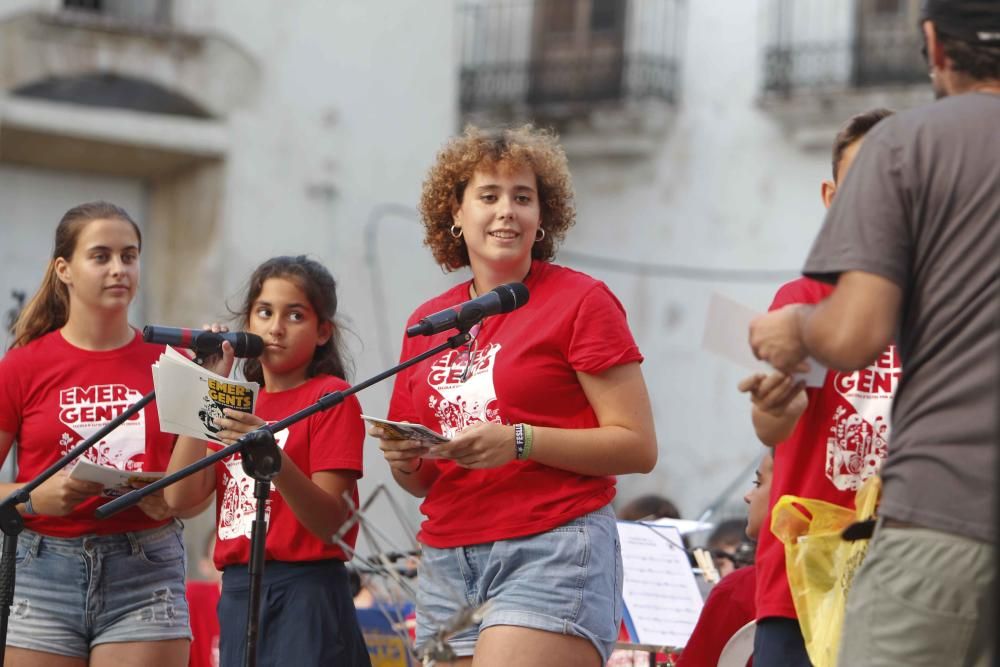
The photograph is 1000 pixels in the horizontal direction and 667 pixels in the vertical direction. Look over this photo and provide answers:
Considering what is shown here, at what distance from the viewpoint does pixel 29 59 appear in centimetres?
1070

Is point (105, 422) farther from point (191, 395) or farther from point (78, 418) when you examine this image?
point (191, 395)

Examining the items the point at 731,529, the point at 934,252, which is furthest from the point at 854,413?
the point at 731,529

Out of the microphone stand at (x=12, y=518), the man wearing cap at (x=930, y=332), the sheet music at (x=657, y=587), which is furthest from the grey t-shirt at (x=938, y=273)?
the sheet music at (x=657, y=587)

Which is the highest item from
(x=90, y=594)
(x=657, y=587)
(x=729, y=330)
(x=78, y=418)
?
(x=729, y=330)

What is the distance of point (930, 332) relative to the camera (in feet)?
8.98

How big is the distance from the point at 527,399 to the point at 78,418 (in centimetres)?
154

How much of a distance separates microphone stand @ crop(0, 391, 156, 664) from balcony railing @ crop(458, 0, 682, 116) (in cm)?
1123

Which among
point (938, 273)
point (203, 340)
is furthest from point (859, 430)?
point (203, 340)

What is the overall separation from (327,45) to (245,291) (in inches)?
299

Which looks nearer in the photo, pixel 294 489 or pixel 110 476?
pixel 294 489

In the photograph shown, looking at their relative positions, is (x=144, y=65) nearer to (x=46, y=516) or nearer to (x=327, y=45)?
(x=327, y=45)

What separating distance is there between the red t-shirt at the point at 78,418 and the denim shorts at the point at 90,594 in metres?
0.05

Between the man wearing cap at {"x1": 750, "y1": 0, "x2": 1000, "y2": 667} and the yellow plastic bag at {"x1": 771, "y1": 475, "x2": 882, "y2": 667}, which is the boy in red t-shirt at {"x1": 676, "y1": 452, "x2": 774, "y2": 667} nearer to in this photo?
the yellow plastic bag at {"x1": 771, "y1": 475, "x2": 882, "y2": 667}

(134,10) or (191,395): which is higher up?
(134,10)
